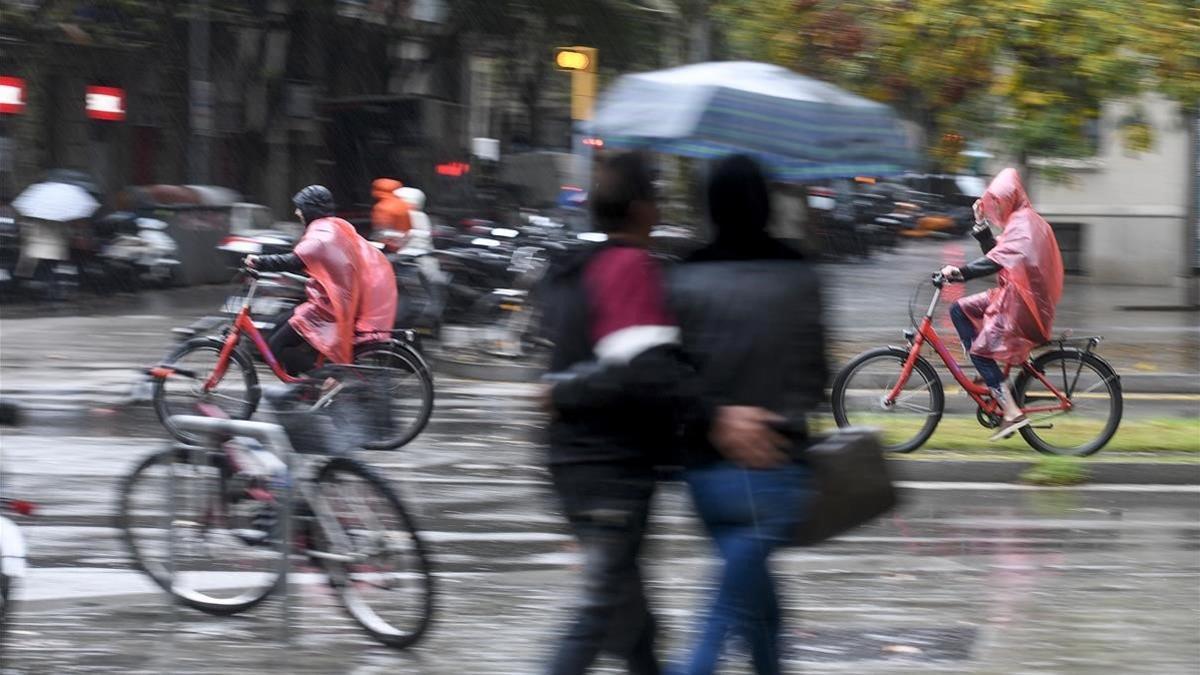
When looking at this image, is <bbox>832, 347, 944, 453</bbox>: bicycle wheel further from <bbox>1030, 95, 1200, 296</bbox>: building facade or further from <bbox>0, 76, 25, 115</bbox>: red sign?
<bbox>0, 76, 25, 115</bbox>: red sign

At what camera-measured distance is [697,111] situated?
9539 millimetres

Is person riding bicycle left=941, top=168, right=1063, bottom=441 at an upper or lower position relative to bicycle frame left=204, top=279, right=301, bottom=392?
upper

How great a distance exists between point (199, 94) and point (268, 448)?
24266 mm

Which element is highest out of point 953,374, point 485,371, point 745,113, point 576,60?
point 576,60

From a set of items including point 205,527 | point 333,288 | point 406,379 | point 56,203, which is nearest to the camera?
point 205,527

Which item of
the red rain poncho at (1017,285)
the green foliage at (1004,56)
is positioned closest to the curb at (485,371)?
the green foliage at (1004,56)

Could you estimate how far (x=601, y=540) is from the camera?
16.0 feet

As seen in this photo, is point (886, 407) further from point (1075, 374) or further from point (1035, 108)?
point (1035, 108)

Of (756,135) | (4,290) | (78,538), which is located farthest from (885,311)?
(78,538)

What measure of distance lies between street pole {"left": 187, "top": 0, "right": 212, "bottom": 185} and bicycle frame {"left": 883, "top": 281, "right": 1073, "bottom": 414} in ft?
66.6

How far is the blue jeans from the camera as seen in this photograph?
490 cm

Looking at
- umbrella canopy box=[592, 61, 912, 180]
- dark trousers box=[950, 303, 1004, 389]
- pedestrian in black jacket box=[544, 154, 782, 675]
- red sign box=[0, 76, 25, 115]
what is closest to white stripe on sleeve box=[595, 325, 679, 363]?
pedestrian in black jacket box=[544, 154, 782, 675]

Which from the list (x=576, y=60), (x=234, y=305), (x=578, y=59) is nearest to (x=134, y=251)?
(x=576, y=60)

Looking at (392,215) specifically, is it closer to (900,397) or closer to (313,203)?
(313,203)
